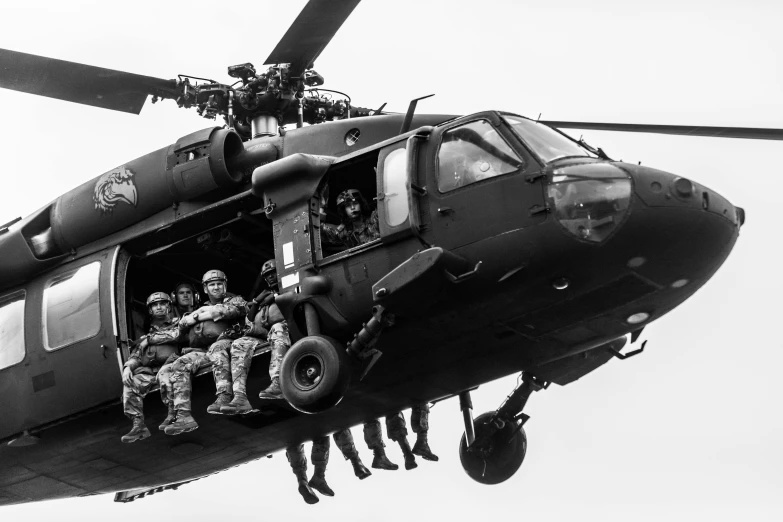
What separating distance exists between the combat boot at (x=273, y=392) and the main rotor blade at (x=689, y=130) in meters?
3.23

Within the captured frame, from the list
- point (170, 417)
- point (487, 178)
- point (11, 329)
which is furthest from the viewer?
point (11, 329)

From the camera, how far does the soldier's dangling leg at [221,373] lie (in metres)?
13.2

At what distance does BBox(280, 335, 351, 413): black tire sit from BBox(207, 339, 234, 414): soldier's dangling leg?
93 cm

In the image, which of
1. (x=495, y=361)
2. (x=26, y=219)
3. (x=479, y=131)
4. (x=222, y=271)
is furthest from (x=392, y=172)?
(x=26, y=219)

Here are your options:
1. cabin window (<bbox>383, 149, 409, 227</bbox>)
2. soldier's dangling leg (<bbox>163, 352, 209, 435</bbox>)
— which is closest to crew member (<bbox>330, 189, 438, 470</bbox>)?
cabin window (<bbox>383, 149, 409, 227</bbox>)

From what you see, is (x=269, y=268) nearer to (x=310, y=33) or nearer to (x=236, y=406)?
(x=236, y=406)

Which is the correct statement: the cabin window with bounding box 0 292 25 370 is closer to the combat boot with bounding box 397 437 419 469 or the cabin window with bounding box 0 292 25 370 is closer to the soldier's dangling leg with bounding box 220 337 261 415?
the soldier's dangling leg with bounding box 220 337 261 415

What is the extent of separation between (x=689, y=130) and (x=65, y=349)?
6.17 metres

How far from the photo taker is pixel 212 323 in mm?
13766

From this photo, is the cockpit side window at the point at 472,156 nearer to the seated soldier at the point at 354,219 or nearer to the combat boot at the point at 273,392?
the seated soldier at the point at 354,219

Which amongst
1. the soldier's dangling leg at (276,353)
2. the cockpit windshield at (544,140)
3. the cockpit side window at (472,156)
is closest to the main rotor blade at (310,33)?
the cockpit side window at (472,156)

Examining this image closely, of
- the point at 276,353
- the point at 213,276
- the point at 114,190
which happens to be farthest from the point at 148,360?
the point at 114,190

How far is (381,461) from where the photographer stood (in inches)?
580

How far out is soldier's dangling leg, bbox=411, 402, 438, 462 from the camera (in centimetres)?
1436
